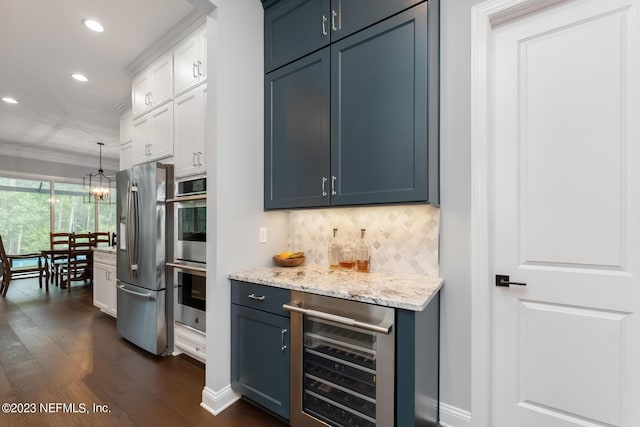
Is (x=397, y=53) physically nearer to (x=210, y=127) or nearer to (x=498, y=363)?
(x=210, y=127)

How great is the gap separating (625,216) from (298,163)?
5.62ft

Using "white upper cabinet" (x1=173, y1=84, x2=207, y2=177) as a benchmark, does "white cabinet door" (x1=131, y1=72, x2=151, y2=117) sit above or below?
above

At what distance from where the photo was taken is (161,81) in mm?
2836

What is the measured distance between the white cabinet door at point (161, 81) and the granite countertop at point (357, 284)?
209cm

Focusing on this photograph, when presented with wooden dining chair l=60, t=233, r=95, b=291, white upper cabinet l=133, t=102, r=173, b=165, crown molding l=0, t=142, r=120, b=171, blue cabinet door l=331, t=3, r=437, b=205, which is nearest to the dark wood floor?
blue cabinet door l=331, t=3, r=437, b=205

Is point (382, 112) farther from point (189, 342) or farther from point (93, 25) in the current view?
point (93, 25)

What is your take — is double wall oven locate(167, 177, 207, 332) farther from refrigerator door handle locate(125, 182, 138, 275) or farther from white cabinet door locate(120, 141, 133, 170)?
white cabinet door locate(120, 141, 133, 170)

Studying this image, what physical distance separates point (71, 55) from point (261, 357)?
3715 millimetres

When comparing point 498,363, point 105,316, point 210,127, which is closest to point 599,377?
point 498,363

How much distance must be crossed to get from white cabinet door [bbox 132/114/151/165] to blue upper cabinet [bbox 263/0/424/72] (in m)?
1.72

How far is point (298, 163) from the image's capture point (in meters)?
1.97

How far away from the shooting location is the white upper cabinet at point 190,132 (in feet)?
7.86

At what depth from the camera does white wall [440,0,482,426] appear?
1.55 meters

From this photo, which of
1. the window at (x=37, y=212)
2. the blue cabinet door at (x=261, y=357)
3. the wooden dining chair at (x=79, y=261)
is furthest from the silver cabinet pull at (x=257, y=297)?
the window at (x=37, y=212)
